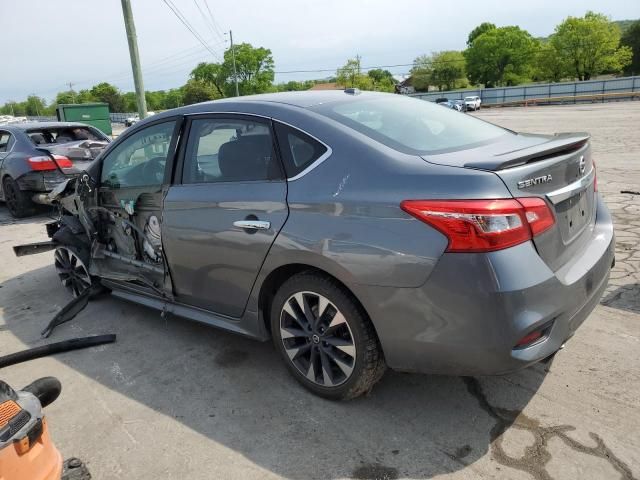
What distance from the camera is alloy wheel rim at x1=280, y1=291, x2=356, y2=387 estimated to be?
8.96ft

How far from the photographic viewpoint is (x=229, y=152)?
3.28m

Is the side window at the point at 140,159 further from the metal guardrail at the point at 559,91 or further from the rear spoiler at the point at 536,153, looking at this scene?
the metal guardrail at the point at 559,91

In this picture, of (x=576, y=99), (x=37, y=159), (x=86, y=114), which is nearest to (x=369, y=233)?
(x=37, y=159)

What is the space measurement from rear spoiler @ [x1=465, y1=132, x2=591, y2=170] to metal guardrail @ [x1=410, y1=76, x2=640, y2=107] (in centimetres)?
4939

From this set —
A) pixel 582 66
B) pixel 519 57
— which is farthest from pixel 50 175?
pixel 519 57

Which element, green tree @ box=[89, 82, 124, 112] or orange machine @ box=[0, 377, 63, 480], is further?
green tree @ box=[89, 82, 124, 112]

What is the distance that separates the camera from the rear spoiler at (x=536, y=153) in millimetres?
2340

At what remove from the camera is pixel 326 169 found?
8.87ft

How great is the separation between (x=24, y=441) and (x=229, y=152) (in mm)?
2011

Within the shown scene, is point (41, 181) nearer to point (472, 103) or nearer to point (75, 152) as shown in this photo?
point (75, 152)

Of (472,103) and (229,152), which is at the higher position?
(229,152)

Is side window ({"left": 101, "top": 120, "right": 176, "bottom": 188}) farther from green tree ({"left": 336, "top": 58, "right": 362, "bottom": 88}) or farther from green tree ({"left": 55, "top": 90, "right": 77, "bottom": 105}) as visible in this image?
green tree ({"left": 55, "top": 90, "right": 77, "bottom": 105})

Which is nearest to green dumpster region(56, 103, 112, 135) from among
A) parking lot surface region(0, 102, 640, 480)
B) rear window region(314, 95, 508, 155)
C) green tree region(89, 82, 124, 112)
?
parking lot surface region(0, 102, 640, 480)

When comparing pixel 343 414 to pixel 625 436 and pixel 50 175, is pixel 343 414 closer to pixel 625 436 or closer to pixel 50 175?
pixel 625 436
